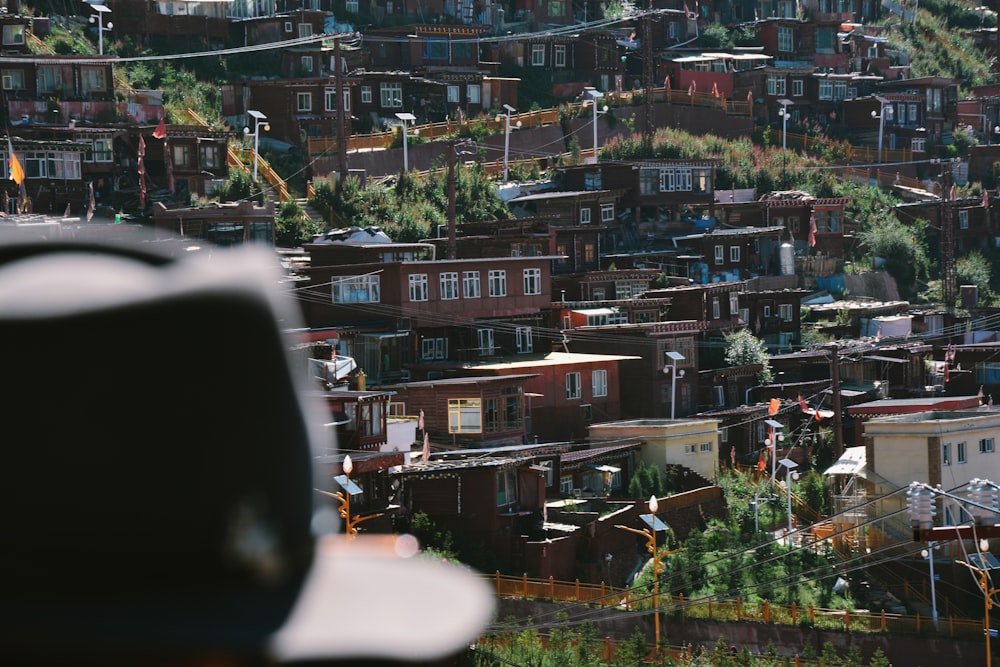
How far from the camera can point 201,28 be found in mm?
69250

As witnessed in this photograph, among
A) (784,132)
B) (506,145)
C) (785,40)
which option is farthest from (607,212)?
(785,40)

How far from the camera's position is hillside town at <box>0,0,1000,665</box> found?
1448 inches

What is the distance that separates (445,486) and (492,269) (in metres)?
13.9

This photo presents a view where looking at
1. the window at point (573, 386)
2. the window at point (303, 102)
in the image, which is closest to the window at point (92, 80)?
the window at point (303, 102)

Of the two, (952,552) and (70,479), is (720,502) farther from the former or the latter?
Result: (70,479)

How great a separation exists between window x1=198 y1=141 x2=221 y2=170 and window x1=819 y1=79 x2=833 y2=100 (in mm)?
36186

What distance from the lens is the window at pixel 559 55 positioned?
259 ft

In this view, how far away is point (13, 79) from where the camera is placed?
54.6 metres

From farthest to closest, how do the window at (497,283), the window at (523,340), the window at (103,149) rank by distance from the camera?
the window at (103,149), the window at (523,340), the window at (497,283)

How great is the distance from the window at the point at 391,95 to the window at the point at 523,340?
2236 centimetres

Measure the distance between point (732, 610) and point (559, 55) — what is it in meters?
48.8

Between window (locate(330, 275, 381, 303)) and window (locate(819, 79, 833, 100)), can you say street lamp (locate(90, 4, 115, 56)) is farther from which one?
window (locate(819, 79, 833, 100))

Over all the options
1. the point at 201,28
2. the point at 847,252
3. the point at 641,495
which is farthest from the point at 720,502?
the point at 201,28

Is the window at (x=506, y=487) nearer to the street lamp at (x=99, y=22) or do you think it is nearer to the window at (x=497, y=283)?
the window at (x=497, y=283)
